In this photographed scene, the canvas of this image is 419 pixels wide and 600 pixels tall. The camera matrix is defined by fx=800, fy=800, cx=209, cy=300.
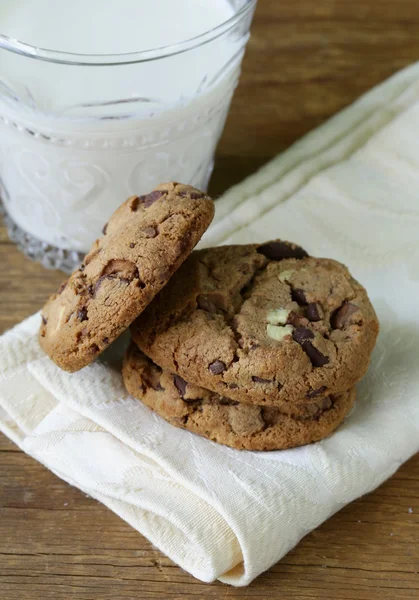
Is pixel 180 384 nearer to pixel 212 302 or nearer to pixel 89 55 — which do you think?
pixel 212 302

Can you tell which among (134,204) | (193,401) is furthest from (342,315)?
(134,204)

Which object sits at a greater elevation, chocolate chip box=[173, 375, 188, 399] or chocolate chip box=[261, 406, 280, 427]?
chocolate chip box=[173, 375, 188, 399]

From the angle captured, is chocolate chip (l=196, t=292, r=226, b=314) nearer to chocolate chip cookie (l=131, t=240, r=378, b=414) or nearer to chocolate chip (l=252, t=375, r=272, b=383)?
chocolate chip cookie (l=131, t=240, r=378, b=414)

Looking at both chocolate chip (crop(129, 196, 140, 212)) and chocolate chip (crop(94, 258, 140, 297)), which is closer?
chocolate chip (crop(94, 258, 140, 297))

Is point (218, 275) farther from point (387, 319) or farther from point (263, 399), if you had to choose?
point (387, 319)

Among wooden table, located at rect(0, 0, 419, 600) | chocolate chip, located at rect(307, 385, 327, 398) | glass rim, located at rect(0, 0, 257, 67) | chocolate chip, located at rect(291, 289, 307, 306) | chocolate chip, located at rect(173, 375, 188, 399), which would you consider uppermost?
glass rim, located at rect(0, 0, 257, 67)

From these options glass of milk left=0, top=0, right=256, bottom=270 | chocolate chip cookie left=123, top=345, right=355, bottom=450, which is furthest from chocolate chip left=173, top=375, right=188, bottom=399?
glass of milk left=0, top=0, right=256, bottom=270

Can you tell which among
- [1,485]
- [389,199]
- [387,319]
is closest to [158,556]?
[1,485]
